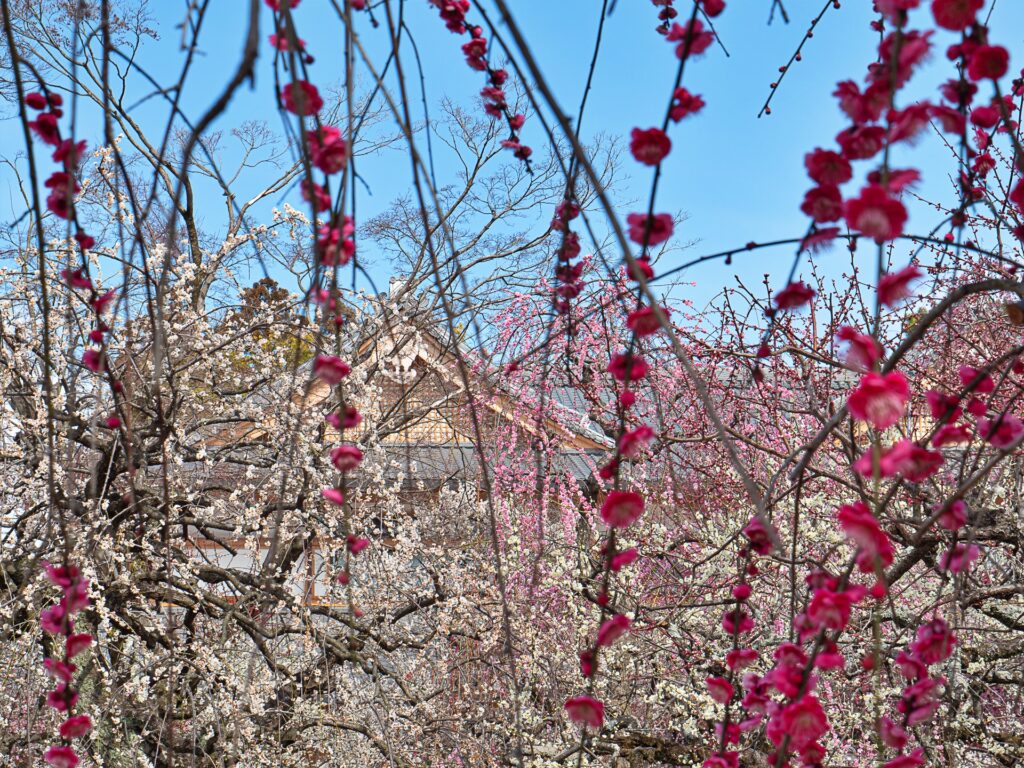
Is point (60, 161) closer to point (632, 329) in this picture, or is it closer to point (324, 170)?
point (324, 170)

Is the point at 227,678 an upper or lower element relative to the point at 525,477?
lower

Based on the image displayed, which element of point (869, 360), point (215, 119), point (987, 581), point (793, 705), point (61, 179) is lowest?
point (793, 705)

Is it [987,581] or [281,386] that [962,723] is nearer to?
[987,581]

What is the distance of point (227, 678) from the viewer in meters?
3.34

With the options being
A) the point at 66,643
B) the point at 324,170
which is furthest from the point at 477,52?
the point at 66,643

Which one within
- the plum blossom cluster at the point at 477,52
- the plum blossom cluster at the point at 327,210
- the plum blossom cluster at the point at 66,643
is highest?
the plum blossom cluster at the point at 477,52

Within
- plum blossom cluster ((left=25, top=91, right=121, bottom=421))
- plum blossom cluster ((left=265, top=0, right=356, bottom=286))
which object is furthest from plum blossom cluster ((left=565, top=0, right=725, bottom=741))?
plum blossom cluster ((left=25, top=91, right=121, bottom=421))

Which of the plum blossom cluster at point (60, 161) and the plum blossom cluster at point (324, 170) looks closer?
the plum blossom cluster at point (324, 170)

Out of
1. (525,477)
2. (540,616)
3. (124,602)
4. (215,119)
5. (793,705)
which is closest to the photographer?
(215,119)

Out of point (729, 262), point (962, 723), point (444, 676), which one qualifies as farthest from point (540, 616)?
point (729, 262)

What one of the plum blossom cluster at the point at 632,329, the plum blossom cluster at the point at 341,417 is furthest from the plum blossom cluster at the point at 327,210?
the plum blossom cluster at the point at 632,329

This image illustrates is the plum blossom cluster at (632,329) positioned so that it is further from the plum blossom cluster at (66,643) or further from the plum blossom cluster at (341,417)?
the plum blossom cluster at (66,643)

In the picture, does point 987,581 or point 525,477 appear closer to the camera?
point 987,581

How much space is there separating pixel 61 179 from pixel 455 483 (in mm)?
4676
